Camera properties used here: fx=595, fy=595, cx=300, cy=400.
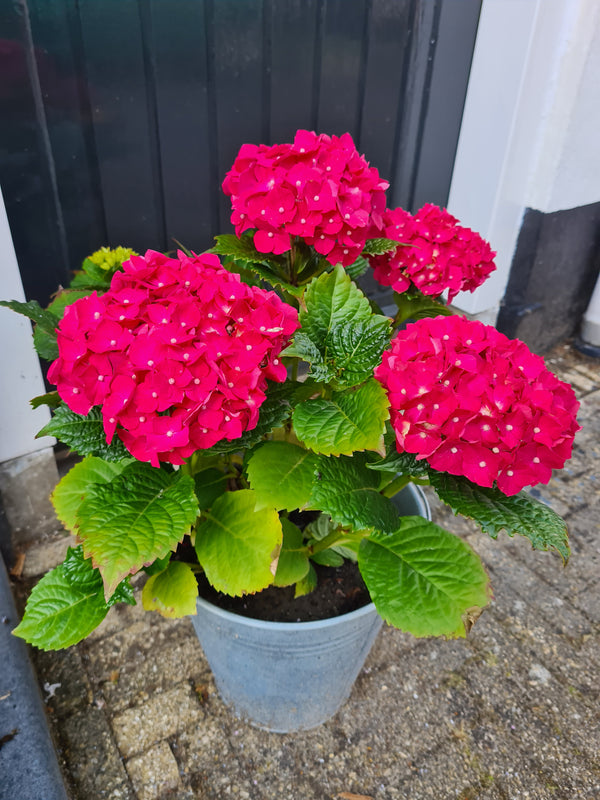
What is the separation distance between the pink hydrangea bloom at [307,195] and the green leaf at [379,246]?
→ 0.04 metres

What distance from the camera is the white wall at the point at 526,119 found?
221cm

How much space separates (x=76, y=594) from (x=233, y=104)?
61.7 inches

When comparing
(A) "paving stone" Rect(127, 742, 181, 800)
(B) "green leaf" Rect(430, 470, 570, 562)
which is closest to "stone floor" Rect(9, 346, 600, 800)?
(A) "paving stone" Rect(127, 742, 181, 800)

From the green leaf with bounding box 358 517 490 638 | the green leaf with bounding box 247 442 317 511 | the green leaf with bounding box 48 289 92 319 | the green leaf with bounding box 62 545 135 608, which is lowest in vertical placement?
the green leaf with bounding box 62 545 135 608

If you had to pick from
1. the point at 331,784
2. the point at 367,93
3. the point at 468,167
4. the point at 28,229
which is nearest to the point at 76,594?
the point at 331,784

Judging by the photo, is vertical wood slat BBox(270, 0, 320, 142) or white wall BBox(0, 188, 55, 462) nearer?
white wall BBox(0, 188, 55, 462)

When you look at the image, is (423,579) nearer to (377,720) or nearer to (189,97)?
(377,720)

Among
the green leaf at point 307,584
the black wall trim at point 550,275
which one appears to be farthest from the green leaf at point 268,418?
the black wall trim at point 550,275

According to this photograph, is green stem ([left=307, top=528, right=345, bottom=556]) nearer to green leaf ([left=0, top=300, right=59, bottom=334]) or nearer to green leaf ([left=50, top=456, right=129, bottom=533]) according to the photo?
green leaf ([left=50, top=456, right=129, bottom=533])

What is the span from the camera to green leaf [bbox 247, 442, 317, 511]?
3.16ft

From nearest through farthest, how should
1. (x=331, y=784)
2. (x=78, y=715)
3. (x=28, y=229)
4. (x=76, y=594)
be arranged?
1. (x=76, y=594)
2. (x=331, y=784)
3. (x=78, y=715)
4. (x=28, y=229)

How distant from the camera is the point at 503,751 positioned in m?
1.54

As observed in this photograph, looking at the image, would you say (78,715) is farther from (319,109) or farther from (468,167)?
(468,167)

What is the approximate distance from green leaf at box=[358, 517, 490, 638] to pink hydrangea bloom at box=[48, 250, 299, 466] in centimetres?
41
